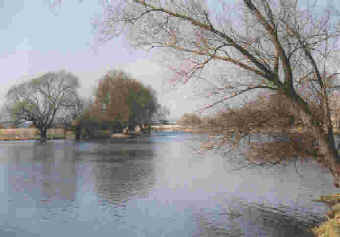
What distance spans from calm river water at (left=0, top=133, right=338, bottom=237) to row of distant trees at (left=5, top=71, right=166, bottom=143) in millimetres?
44011

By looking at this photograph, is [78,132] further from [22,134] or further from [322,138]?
[322,138]

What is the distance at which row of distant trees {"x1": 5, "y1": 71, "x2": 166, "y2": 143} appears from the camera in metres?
60.9

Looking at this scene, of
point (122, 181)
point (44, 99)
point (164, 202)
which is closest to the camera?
point (164, 202)

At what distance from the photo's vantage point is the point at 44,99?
204 feet

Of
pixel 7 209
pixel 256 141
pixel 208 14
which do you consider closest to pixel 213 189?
pixel 256 141

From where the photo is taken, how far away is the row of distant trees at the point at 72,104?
200 feet

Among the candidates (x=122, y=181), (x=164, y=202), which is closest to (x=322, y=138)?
(x=164, y=202)

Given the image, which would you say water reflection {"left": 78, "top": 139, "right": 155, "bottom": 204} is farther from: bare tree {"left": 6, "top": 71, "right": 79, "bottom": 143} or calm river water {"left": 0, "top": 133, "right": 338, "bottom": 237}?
bare tree {"left": 6, "top": 71, "right": 79, "bottom": 143}

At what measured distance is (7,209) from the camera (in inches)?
447

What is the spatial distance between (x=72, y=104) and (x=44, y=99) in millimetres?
4417

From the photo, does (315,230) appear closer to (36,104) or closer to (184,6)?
(184,6)

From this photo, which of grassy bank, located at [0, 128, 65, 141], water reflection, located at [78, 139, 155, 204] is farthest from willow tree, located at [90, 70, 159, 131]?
water reflection, located at [78, 139, 155, 204]

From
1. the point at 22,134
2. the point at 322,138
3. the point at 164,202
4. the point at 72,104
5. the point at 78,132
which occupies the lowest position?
the point at 164,202

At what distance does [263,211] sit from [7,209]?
739 centimetres
